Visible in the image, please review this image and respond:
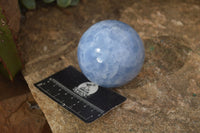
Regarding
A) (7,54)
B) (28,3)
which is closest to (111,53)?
(7,54)

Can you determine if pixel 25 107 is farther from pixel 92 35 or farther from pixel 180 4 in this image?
pixel 180 4

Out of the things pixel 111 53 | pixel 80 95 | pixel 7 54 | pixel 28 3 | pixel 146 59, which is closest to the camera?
pixel 111 53

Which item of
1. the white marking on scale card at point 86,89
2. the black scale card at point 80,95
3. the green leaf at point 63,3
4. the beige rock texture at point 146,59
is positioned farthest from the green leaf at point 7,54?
the green leaf at point 63,3

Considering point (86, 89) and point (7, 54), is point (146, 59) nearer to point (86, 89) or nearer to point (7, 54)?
point (86, 89)

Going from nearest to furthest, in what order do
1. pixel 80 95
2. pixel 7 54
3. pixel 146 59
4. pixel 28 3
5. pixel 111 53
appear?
pixel 111 53
pixel 80 95
pixel 7 54
pixel 146 59
pixel 28 3

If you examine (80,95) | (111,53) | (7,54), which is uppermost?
(111,53)

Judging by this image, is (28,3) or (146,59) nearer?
(146,59)

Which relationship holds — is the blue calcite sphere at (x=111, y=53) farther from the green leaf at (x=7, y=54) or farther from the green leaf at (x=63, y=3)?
the green leaf at (x=63, y=3)
